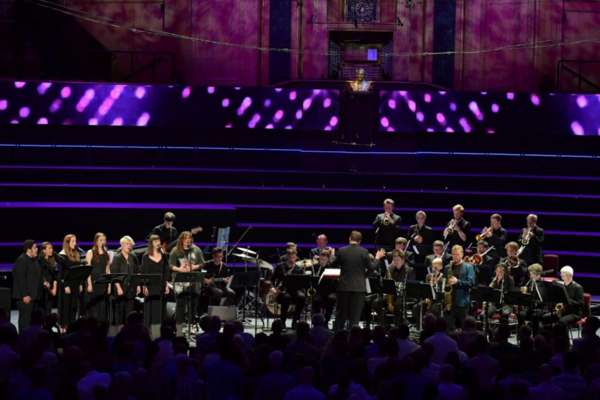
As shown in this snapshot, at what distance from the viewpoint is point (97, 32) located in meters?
22.5

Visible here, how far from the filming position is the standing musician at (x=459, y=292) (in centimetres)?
1488

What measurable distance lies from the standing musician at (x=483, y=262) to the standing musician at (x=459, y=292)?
1.31 feet

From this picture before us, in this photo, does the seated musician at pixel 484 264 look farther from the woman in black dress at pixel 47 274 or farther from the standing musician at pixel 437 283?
the woman in black dress at pixel 47 274

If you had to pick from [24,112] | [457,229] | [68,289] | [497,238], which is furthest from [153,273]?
[24,112]

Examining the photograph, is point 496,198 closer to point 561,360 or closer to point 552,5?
point 552,5

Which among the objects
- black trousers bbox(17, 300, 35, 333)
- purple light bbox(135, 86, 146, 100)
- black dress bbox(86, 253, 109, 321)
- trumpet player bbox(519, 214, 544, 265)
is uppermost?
purple light bbox(135, 86, 146, 100)

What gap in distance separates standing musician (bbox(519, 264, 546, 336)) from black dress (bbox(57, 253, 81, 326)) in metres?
6.29

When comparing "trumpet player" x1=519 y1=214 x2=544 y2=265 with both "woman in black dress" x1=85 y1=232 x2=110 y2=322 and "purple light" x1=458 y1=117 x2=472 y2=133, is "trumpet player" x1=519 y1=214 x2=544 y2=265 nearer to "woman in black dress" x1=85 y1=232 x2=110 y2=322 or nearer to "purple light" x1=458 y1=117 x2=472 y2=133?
"purple light" x1=458 y1=117 x2=472 y2=133

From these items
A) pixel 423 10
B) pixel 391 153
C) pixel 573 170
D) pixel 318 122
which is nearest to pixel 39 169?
pixel 318 122

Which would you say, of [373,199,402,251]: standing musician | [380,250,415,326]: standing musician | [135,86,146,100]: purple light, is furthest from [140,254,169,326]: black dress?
[135,86,146,100]: purple light

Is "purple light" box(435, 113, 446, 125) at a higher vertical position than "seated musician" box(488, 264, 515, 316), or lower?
higher

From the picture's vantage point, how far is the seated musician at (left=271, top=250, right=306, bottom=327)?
16.0 m

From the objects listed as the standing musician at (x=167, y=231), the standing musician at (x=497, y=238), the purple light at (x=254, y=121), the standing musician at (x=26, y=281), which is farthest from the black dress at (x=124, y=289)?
the purple light at (x=254, y=121)

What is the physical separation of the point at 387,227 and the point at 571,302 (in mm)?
3920
